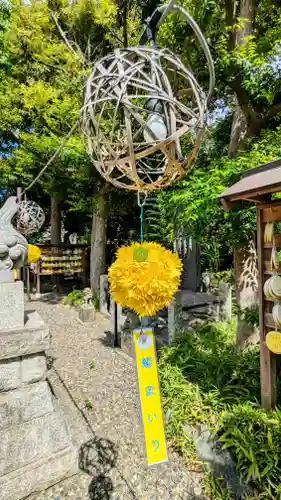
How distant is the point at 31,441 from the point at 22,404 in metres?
0.29

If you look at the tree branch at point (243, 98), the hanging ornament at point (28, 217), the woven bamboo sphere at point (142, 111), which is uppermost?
the tree branch at point (243, 98)

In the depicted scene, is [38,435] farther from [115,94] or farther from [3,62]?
[3,62]

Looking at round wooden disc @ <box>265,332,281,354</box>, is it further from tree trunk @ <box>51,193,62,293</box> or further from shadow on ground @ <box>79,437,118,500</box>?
tree trunk @ <box>51,193,62,293</box>

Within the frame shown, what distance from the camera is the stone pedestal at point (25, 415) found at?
6.95 ft

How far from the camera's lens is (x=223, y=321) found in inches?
197

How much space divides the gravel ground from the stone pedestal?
16 centimetres

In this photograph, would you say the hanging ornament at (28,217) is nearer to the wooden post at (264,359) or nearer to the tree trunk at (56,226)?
the tree trunk at (56,226)

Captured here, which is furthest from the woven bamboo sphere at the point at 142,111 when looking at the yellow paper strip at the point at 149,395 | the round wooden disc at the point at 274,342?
the round wooden disc at the point at 274,342

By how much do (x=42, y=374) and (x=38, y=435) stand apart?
1.51 feet

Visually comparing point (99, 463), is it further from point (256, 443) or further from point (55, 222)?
point (55, 222)

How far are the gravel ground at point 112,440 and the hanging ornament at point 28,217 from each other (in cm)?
406

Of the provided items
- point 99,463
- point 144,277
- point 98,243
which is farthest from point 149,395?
point 98,243

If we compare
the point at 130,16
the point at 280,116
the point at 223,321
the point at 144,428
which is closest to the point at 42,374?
the point at 144,428

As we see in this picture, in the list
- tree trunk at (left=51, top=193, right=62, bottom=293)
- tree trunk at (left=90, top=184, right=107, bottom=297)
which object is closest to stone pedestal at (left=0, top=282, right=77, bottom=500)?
tree trunk at (left=90, top=184, right=107, bottom=297)
